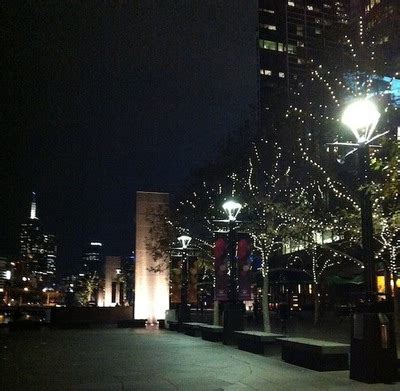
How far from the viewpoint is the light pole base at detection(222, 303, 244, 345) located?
21.4 metres

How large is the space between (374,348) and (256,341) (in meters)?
6.96

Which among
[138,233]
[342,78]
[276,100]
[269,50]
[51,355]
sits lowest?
[51,355]

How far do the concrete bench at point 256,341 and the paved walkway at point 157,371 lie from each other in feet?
1.05

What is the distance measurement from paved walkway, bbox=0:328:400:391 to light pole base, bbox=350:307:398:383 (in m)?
0.29

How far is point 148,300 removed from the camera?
39500 mm

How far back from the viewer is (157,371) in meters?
13.7

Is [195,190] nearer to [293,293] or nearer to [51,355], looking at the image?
[51,355]

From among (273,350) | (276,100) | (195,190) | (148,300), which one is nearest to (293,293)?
(148,300)

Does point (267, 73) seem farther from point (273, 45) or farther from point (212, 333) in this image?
point (212, 333)

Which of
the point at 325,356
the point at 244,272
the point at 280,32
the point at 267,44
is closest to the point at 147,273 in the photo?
the point at 244,272

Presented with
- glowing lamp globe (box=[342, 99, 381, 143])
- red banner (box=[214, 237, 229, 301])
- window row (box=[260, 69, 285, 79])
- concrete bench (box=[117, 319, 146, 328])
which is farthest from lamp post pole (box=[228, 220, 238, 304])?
window row (box=[260, 69, 285, 79])

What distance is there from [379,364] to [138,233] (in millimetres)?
28865

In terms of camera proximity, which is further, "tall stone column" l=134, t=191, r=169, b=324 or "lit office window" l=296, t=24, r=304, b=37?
"lit office window" l=296, t=24, r=304, b=37

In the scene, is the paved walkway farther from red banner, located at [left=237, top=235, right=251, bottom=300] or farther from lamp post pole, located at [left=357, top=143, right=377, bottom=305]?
red banner, located at [left=237, top=235, right=251, bottom=300]
